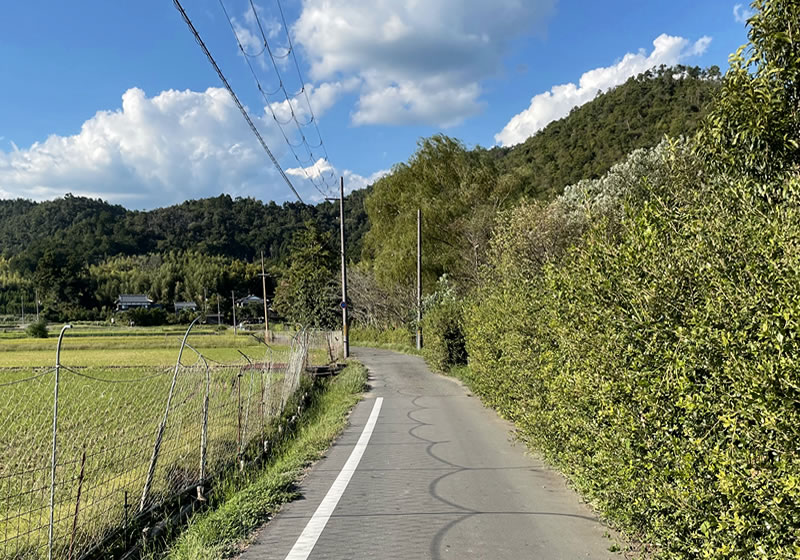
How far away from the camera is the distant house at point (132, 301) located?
105825 millimetres

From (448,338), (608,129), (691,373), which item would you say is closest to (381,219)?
(608,129)

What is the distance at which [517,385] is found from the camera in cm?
823

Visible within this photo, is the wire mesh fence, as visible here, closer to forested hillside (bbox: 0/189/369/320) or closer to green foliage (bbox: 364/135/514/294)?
green foliage (bbox: 364/135/514/294)

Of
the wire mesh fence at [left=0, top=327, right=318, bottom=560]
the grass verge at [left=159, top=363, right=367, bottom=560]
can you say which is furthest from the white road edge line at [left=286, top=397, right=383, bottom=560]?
the wire mesh fence at [left=0, top=327, right=318, bottom=560]

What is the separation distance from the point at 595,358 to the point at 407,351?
26.9 meters

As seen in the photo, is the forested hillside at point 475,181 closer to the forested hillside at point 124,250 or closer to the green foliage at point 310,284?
the green foliage at point 310,284

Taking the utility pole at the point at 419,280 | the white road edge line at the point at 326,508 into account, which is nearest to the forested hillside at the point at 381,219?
the utility pole at the point at 419,280

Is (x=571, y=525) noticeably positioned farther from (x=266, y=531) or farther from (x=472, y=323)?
(x=472, y=323)

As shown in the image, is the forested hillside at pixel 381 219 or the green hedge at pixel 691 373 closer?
the green hedge at pixel 691 373

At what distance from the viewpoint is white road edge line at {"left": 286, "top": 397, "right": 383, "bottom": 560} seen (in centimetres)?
446

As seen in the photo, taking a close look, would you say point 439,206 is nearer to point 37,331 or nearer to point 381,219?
point 381,219

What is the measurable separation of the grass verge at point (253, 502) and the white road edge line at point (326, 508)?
46 cm

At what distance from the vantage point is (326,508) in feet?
18.1

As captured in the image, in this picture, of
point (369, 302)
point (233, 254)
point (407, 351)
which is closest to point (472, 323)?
point (407, 351)
